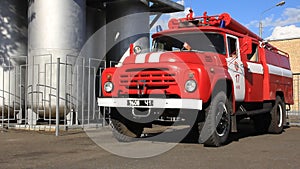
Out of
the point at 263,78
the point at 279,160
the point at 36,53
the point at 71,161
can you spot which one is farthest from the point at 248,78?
the point at 36,53

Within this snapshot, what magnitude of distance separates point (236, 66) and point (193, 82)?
1.90 metres

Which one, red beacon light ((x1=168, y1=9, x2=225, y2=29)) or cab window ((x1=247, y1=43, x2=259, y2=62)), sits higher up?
red beacon light ((x1=168, y1=9, x2=225, y2=29))

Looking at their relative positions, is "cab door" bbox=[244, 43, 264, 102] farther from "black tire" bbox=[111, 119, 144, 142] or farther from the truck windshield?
"black tire" bbox=[111, 119, 144, 142]

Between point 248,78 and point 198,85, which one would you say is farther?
point 248,78

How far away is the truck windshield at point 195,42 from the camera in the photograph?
8.84 m

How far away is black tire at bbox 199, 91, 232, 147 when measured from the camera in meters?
7.52

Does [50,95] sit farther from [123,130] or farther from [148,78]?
[148,78]

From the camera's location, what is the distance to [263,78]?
10398 millimetres

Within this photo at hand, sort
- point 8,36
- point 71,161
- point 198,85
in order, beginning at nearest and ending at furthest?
point 71,161 < point 198,85 < point 8,36

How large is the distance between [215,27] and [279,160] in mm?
A: 3643

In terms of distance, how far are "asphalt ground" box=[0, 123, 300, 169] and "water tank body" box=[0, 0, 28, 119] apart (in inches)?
154

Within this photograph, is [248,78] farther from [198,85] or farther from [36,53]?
[36,53]

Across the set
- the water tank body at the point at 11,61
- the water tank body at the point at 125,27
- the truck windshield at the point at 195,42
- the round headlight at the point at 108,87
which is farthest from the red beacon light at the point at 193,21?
the water tank body at the point at 11,61

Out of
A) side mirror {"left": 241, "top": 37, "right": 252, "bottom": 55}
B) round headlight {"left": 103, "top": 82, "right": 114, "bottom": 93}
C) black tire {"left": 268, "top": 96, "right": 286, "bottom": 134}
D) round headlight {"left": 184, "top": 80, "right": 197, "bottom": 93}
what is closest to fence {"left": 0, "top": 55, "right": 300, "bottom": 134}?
round headlight {"left": 103, "top": 82, "right": 114, "bottom": 93}
